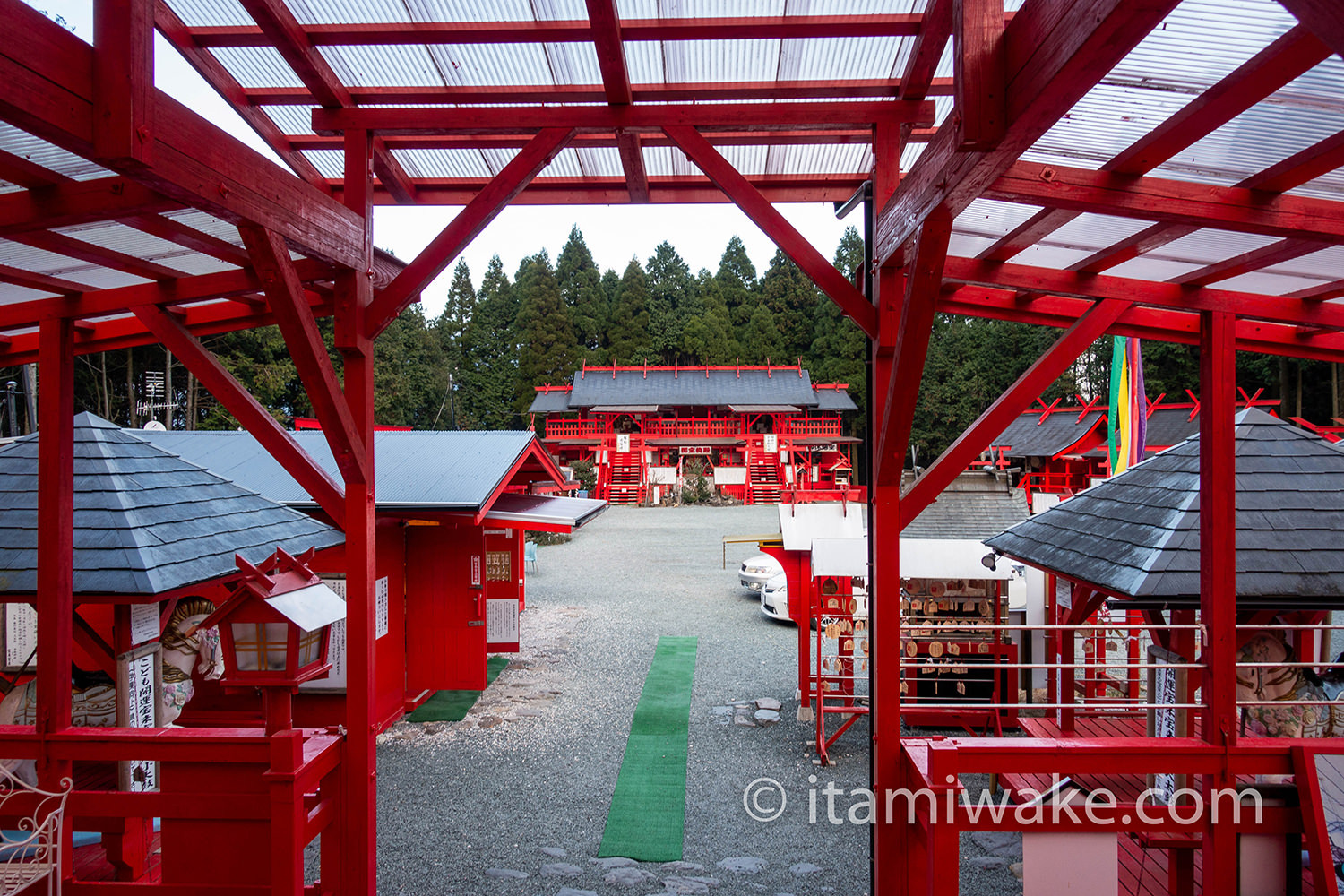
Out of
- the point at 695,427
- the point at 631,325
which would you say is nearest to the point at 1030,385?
the point at 695,427

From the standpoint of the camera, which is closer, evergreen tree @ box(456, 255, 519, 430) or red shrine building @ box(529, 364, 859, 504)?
red shrine building @ box(529, 364, 859, 504)

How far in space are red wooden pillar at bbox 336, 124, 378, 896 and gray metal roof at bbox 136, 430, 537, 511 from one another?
3523 mm

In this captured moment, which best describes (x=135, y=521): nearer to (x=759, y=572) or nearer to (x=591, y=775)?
(x=591, y=775)

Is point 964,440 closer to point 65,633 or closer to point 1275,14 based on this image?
→ point 1275,14

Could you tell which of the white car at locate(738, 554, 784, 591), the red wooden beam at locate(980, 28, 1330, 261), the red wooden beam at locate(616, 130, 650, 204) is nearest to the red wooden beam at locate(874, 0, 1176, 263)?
the red wooden beam at locate(980, 28, 1330, 261)

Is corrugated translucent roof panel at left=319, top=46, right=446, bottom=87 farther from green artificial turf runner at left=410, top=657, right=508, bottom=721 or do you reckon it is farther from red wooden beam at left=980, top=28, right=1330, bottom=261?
green artificial turf runner at left=410, top=657, right=508, bottom=721

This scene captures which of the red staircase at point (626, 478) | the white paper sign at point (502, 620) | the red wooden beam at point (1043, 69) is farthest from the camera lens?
the red staircase at point (626, 478)

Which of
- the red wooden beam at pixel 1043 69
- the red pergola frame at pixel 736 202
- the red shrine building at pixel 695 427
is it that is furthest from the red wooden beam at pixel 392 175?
the red shrine building at pixel 695 427

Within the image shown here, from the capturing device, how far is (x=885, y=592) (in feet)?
11.2

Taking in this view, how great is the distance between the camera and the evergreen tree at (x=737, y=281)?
36.7m

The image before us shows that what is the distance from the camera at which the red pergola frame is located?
2.41m

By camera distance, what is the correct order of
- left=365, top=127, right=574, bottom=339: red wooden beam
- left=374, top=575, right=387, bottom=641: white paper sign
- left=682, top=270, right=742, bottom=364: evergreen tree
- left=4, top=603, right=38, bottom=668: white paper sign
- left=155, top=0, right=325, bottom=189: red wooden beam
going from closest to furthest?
left=155, top=0, right=325, bottom=189: red wooden beam, left=365, top=127, right=574, bottom=339: red wooden beam, left=4, top=603, right=38, bottom=668: white paper sign, left=374, top=575, right=387, bottom=641: white paper sign, left=682, top=270, right=742, bottom=364: evergreen tree

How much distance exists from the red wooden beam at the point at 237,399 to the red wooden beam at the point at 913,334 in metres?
2.55

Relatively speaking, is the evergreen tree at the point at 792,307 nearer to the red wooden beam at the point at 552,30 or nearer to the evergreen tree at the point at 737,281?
the evergreen tree at the point at 737,281
